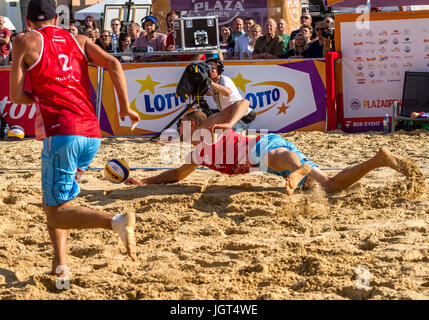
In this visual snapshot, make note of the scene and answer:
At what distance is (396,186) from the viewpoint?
18.9 ft

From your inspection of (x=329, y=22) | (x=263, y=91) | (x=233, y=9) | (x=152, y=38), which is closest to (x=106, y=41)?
(x=152, y=38)

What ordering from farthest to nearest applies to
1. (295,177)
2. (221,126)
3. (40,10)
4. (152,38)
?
(152,38) < (221,126) < (295,177) < (40,10)

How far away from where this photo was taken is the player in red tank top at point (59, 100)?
377cm

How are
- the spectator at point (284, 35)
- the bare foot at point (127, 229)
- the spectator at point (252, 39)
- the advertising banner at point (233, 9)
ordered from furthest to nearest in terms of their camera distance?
the advertising banner at point (233, 9)
the spectator at point (252, 39)
the spectator at point (284, 35)
the bare foot at point (127, 229)

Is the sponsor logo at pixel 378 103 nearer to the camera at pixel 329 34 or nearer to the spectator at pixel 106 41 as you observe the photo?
the camera at pixel 329 34

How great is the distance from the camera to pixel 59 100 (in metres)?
3.86

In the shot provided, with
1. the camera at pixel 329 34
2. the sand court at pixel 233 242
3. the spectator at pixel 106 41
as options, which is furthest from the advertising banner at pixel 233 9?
the sand court at pixel 233 242

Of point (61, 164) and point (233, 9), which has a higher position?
point (233, 9)

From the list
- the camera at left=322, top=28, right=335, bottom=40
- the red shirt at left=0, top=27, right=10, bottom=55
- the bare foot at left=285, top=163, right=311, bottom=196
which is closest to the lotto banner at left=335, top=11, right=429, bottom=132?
the camera at left=322, top=28, right=335, bottom=40

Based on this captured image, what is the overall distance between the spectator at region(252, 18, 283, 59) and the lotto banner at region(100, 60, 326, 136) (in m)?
0.63

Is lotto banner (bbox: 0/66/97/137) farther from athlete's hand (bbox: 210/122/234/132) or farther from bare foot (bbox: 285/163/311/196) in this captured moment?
bare foot (bbox: 285/163/311/196)

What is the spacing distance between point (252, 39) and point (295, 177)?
651 centimetres

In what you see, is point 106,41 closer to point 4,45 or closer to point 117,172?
point 4,45

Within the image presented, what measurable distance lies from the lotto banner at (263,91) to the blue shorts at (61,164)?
6165 millimetres
